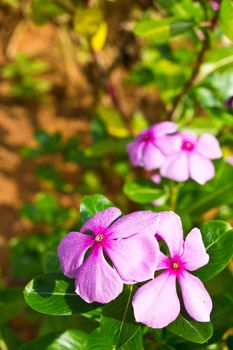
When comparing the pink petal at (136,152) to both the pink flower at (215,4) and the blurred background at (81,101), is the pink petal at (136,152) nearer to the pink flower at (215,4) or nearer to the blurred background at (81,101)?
the blurred background at (81,101)

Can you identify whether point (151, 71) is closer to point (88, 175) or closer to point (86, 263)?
point (88, 175)

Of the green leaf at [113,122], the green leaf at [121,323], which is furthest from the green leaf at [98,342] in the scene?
the green leaf at [113,122]

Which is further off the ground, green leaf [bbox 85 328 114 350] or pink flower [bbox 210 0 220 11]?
pink flower [bbox 210 0 220 11]

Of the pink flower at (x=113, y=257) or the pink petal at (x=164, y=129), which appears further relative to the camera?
the pink petal at (x=164, y=129)

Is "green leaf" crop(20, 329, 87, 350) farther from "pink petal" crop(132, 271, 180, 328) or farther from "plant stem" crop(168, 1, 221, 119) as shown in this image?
"plant stem" crop(168, 1, 221, 119)

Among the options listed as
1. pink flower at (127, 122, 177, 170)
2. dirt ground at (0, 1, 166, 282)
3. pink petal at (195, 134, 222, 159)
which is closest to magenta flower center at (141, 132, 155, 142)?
pink flower at (127, 122, 177, 170)

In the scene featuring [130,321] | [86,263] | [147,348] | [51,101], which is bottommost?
[51,101]

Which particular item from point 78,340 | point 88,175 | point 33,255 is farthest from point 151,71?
point 78,340
